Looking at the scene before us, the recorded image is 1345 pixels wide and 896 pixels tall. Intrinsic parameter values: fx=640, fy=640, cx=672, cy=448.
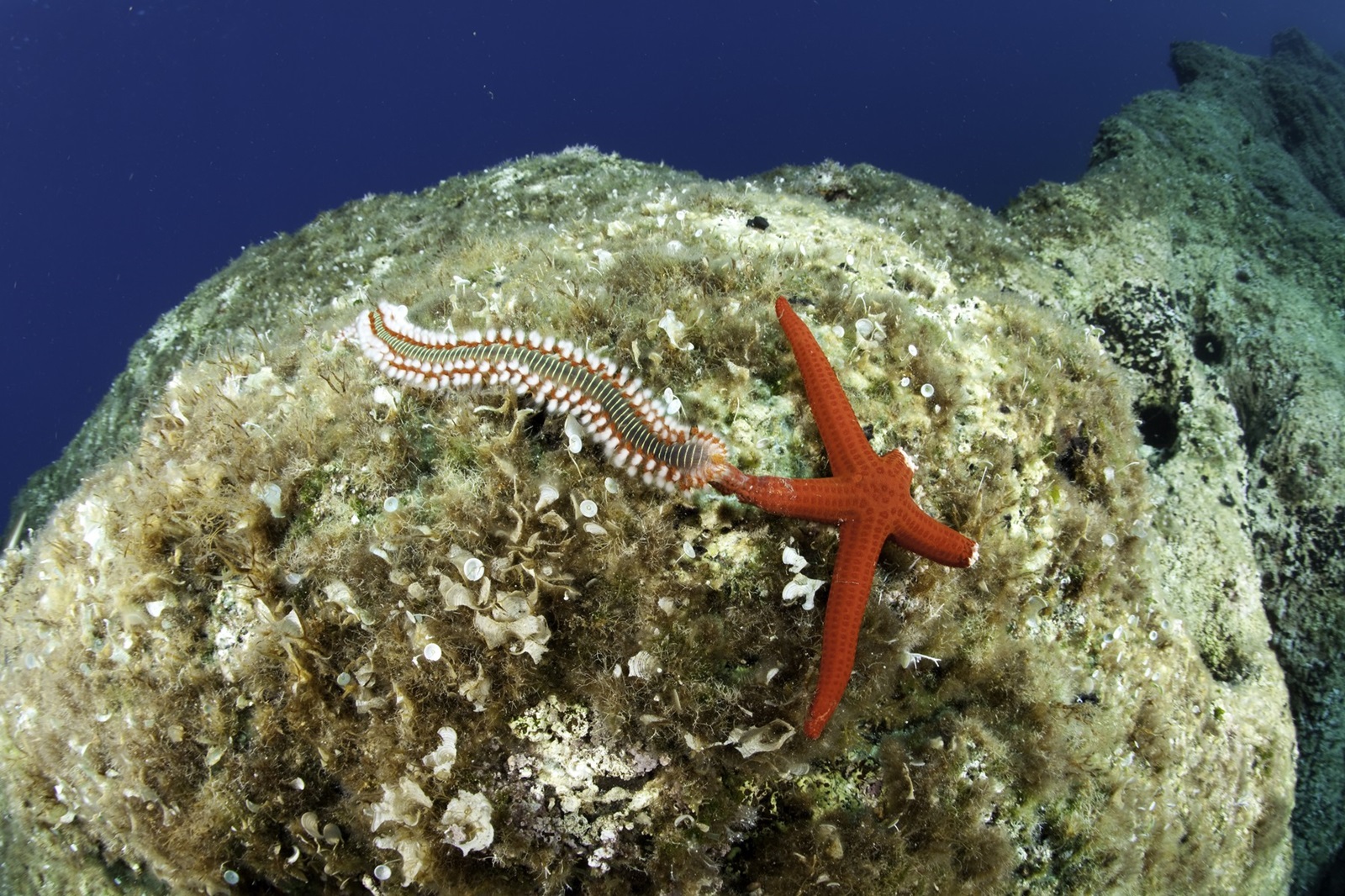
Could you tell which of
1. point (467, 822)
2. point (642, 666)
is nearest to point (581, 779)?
point (467, 822)

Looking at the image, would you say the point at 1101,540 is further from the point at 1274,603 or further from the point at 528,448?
the point at 1274,603

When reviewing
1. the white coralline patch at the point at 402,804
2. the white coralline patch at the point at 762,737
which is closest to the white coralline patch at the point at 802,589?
the white coralline patch at the point at 762,737

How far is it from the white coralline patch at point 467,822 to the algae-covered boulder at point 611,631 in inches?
1.4

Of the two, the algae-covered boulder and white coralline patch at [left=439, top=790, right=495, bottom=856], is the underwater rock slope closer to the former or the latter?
the algae-covered boulder

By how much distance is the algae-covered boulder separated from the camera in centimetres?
360

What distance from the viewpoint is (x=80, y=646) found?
4070mm

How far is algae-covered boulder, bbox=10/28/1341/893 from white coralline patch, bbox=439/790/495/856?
36mm

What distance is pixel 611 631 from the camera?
364 cm

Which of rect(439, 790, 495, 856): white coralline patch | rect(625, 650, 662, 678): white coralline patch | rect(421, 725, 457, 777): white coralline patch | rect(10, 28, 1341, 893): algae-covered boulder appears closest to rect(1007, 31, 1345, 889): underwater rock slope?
rect(10, 28, 1341, 893): algae-covered boulder

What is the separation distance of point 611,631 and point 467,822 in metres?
1.25

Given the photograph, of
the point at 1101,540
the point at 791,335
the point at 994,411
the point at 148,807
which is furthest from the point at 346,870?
the point at 1101,540

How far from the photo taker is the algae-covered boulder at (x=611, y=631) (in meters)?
3.60

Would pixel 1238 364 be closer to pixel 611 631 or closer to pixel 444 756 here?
pixel 611 631

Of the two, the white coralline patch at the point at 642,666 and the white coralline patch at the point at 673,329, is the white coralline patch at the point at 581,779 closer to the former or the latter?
the white coralline patch at the point at 642,666
